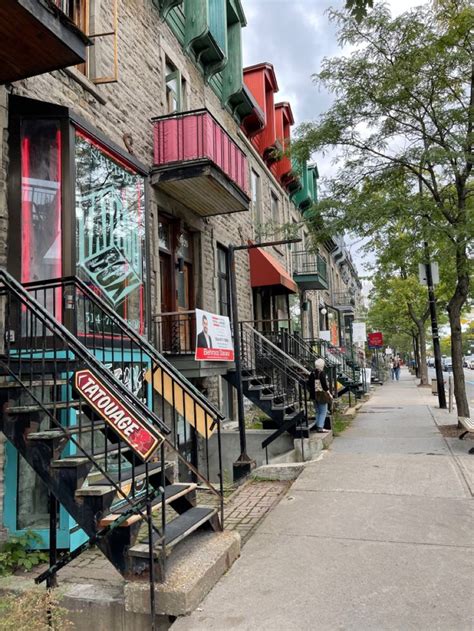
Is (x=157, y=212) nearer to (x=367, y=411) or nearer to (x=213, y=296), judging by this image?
(x=213, y=296)

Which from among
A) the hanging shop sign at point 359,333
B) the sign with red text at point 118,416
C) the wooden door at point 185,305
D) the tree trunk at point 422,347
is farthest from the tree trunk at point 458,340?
the tree trunk at point 422,347

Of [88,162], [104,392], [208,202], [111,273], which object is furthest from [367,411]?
[104,392]

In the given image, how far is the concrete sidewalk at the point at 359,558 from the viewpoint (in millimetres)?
3402

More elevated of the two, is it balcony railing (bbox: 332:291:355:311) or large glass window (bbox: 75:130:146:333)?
balcony railing (bbox: 332:291:355:311)

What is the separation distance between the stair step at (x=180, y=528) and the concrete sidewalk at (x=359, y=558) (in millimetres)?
457

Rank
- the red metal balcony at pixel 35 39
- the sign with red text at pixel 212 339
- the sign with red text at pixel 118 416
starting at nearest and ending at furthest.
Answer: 1. the sign with red text at pixel 118 416
2. the red metal balcony at pixel 35 39
3. the sign with red text at pixel 212 339

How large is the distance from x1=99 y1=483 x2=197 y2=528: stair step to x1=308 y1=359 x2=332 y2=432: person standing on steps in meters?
5.56

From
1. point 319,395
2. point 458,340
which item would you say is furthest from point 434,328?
point 319,395

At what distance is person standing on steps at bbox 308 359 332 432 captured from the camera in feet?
32.5

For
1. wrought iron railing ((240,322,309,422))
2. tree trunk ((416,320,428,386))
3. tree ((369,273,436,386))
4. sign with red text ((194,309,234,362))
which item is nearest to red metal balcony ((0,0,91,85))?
sign with red text ((194,309,234,362))

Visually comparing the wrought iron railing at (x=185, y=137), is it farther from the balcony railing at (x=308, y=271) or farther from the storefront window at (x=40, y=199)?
the balcony railing at (x=308, y=271)

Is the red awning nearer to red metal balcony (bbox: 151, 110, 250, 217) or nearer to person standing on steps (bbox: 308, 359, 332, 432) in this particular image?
person standing on steps (bbox: 308, 359, 332, 432)

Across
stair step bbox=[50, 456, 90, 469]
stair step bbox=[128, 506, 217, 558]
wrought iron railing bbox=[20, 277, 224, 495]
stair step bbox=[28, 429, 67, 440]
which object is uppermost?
wrought iron railing bbox=[20, 277, 224, 495]

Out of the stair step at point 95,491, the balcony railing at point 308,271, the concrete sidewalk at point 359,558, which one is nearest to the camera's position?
the concrete sidewalk at point 359,558
